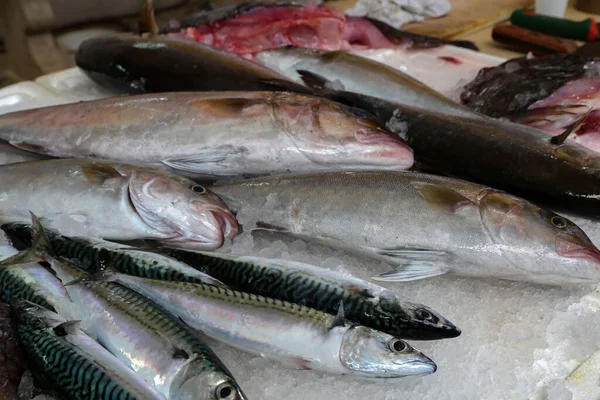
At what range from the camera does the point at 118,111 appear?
192 centimetres

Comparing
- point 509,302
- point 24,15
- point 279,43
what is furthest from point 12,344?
point 24,15

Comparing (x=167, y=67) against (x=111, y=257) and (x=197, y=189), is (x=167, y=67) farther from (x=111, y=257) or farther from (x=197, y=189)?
(x=111, y=257)

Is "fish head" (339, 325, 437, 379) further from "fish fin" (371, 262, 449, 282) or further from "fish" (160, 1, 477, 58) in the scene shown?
"fish" (160, 1, 477, 58)

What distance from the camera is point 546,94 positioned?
2.30 metres

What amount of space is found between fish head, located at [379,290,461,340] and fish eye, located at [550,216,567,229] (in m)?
0.45

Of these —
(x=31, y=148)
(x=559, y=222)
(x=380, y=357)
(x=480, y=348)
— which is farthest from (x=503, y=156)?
(x=31, y=148)

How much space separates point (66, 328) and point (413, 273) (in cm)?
89

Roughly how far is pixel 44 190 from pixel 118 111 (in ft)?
1.39

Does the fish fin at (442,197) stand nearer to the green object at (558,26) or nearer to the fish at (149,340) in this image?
the fish at (149,340)

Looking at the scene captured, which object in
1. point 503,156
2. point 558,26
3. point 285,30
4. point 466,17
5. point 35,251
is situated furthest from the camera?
point 466,17

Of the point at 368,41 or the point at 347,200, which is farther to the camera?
the point at 368,41

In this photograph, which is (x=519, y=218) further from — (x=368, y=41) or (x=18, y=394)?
(x=368, y=41)

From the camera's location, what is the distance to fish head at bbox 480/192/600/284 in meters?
1.45

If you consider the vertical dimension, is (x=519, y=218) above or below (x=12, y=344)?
above
